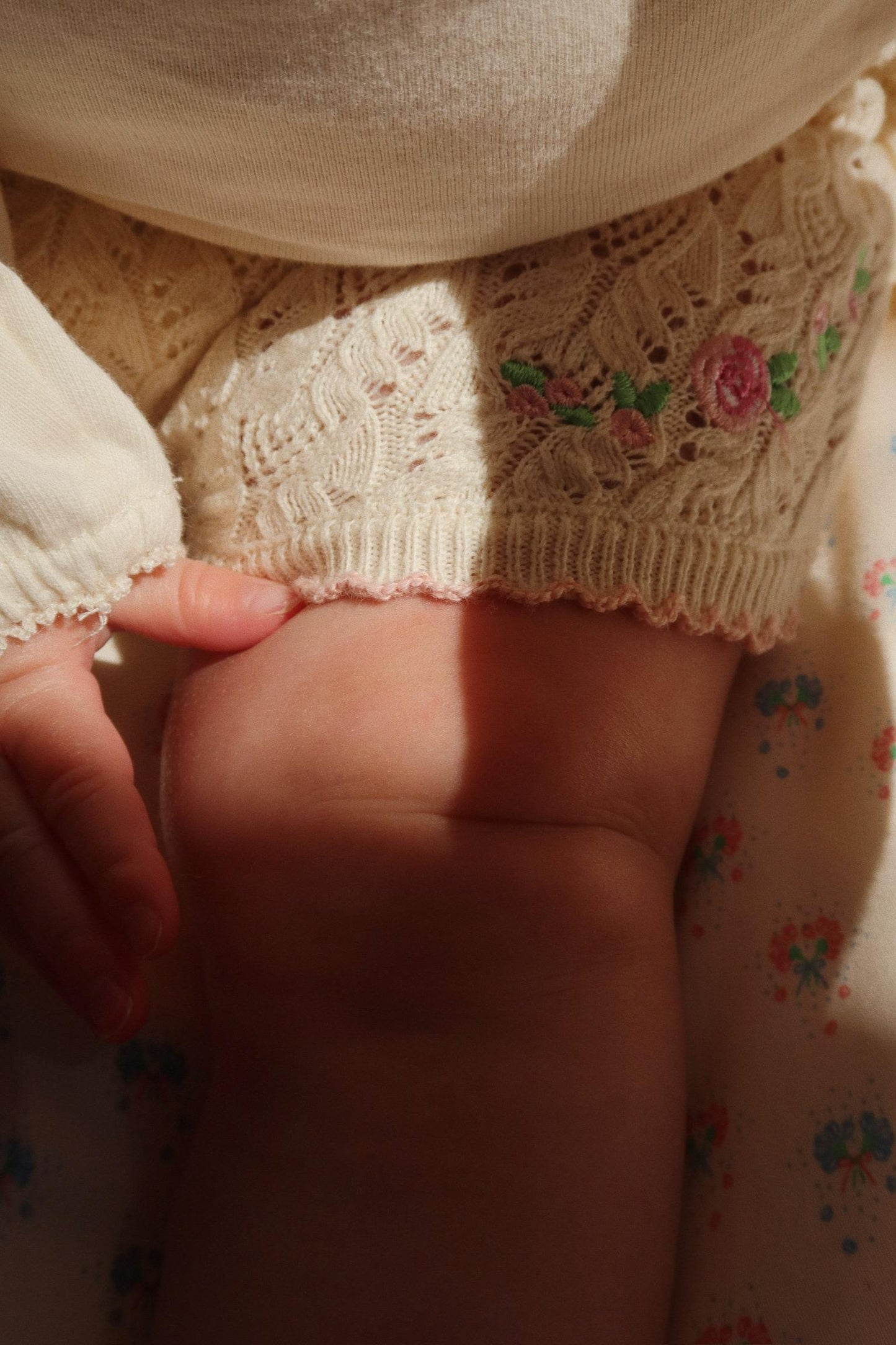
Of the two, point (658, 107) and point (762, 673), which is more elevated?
point (658, 107)

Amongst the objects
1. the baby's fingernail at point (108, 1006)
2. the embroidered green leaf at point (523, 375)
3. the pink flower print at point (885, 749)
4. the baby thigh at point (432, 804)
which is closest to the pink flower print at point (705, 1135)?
the baby thigh at point (432, 804)

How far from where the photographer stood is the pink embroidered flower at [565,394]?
57 centimetres

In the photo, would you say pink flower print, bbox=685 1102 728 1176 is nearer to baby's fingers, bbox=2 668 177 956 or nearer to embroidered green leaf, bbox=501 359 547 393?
baby's fingers, bbox=2 668 177 956

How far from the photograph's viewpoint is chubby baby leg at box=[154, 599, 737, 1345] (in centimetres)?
47

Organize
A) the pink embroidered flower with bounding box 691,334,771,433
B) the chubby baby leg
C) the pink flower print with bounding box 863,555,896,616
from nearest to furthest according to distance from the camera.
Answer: the chubby baby leg → the pink embroidered flower with bounding box 691,334,771,433 → the pink flower print with bounding box 863,555,896,616

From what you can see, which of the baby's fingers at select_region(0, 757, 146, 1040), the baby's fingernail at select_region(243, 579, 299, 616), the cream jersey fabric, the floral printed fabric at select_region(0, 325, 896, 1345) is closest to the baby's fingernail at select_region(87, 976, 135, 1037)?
the baby's fingers at select_region(0, 757, 146, 1040)

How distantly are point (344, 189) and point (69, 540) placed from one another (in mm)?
248

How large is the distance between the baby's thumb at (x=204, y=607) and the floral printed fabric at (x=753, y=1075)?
0.69 ft

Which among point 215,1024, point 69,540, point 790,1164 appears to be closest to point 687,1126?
point 790,1164

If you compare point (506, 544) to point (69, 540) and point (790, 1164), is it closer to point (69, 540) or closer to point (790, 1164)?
point (69, 540)

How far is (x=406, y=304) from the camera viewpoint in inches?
23.7

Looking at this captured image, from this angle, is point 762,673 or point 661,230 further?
point 762,673

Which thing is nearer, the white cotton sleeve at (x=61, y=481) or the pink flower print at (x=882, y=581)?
the white cotton sleeve at (x=61, y=481)

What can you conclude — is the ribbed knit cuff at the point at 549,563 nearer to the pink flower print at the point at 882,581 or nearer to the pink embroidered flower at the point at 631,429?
the pink embroidered flower at the point at 631,429
